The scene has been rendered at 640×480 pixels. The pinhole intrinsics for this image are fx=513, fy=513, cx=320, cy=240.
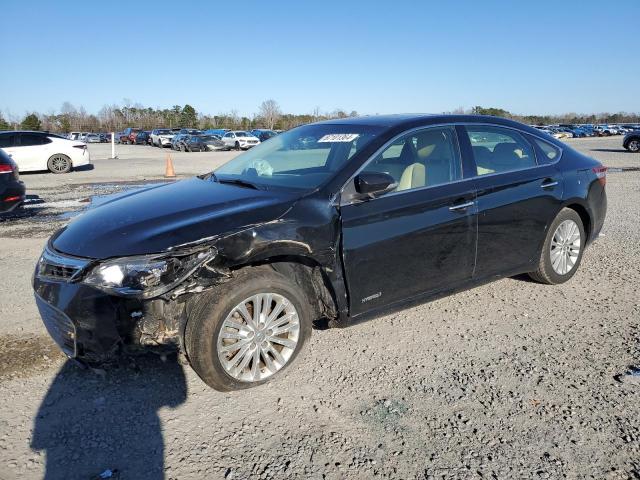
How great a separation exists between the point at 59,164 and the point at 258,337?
53.9 feet

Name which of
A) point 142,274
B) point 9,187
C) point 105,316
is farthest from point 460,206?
point 9,187

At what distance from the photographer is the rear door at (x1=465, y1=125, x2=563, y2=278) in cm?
420

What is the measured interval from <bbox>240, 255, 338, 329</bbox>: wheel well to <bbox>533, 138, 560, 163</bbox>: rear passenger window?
261cm

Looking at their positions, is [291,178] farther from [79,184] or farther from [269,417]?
[79,184]

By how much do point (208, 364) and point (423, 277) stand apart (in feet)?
5.59

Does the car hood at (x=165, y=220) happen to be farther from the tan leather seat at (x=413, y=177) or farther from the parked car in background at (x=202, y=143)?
the parked car in background at (x=202, y=143)

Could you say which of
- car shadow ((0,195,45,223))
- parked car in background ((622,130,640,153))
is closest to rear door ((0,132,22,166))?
car shadow ((0,195,45,223))

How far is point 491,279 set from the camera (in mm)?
4355

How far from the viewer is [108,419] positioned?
2.91m

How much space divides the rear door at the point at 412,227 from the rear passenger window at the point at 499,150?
0.78 ft

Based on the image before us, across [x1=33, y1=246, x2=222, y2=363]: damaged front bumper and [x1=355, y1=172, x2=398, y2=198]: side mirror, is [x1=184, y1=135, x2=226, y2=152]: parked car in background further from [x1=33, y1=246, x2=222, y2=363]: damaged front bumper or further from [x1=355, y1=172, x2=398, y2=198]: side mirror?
[x1=33, y1=246, x2=222, y2=363]: damaged front bumper

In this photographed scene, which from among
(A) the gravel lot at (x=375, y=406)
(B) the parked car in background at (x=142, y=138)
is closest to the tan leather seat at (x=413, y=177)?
(A) the gravel lot at (x=375, y=406)

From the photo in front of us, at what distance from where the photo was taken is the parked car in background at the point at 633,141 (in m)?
25.7

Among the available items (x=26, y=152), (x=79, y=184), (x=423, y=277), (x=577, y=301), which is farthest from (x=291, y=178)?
Answer: (x=26, y=152)
